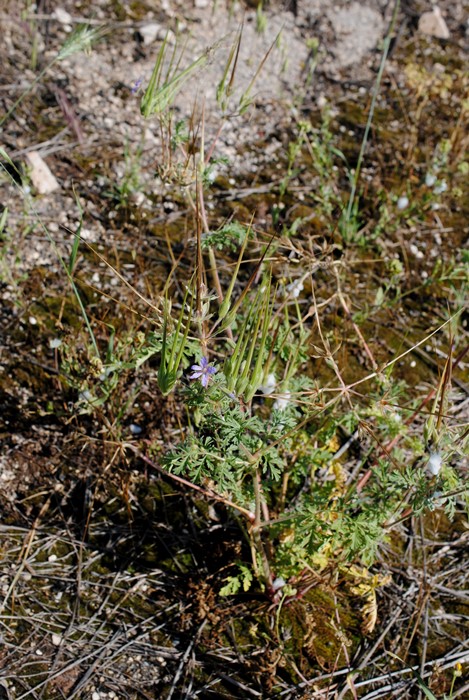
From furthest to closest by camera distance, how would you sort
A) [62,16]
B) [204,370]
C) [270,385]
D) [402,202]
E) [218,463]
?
[62,16] → [402,202] → [270,385] → [218,463] → [204,370]

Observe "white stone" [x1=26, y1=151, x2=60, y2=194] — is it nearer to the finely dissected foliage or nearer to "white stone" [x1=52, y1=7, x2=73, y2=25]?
the finely dissected foliage

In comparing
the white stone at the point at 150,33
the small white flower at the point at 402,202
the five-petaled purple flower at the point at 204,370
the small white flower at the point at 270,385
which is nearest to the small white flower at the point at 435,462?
the small white flower at the point at 270,385

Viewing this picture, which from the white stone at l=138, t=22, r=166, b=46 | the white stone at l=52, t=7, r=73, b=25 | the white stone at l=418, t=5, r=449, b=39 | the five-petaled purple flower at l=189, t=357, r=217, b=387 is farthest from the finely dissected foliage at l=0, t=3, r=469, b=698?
the white stone at l=418, t=5, r=449, b=39

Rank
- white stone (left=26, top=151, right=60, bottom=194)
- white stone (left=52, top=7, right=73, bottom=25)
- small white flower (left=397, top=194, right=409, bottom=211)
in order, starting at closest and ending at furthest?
white stone (left=26, top=151, right=60, bottom=194) → small white flower (left=397, top=194, right=409, bottom=211) → white stone (left=52, top=7, right=73, bottom=25)

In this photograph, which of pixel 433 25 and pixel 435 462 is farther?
pixel 433 25

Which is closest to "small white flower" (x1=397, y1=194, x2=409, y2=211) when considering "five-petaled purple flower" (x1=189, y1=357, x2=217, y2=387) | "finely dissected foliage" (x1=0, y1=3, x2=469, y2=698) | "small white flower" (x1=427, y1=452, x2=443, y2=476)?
"finely dissected foliage" (x1=0, y1=3, x2=469, y2=698)

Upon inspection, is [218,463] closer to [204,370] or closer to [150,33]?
[204,370]

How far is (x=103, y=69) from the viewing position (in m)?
3.79

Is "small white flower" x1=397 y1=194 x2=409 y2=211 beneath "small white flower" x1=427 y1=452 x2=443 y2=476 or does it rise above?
above

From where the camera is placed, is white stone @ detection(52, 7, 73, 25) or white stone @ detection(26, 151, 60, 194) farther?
white stone @ detection(52, 7, 73, 25)

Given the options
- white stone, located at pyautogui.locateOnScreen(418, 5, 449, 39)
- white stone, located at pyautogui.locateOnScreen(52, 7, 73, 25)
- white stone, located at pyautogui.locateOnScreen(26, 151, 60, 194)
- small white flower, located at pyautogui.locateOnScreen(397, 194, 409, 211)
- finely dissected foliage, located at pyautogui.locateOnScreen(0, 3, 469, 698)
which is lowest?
finely dissected foliage, located at pyautogui.locateOnScreen(0, 3, 469, 698)

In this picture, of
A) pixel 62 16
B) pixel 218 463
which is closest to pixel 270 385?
pixel 218 463

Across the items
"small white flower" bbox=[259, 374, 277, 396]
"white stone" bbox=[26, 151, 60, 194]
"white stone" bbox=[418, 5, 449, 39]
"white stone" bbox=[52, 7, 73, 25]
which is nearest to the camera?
"small white flower" bbox=[259, 374, 277, 396]

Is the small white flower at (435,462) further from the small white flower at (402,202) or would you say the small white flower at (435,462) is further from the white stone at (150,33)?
the white stone at (150,33)
